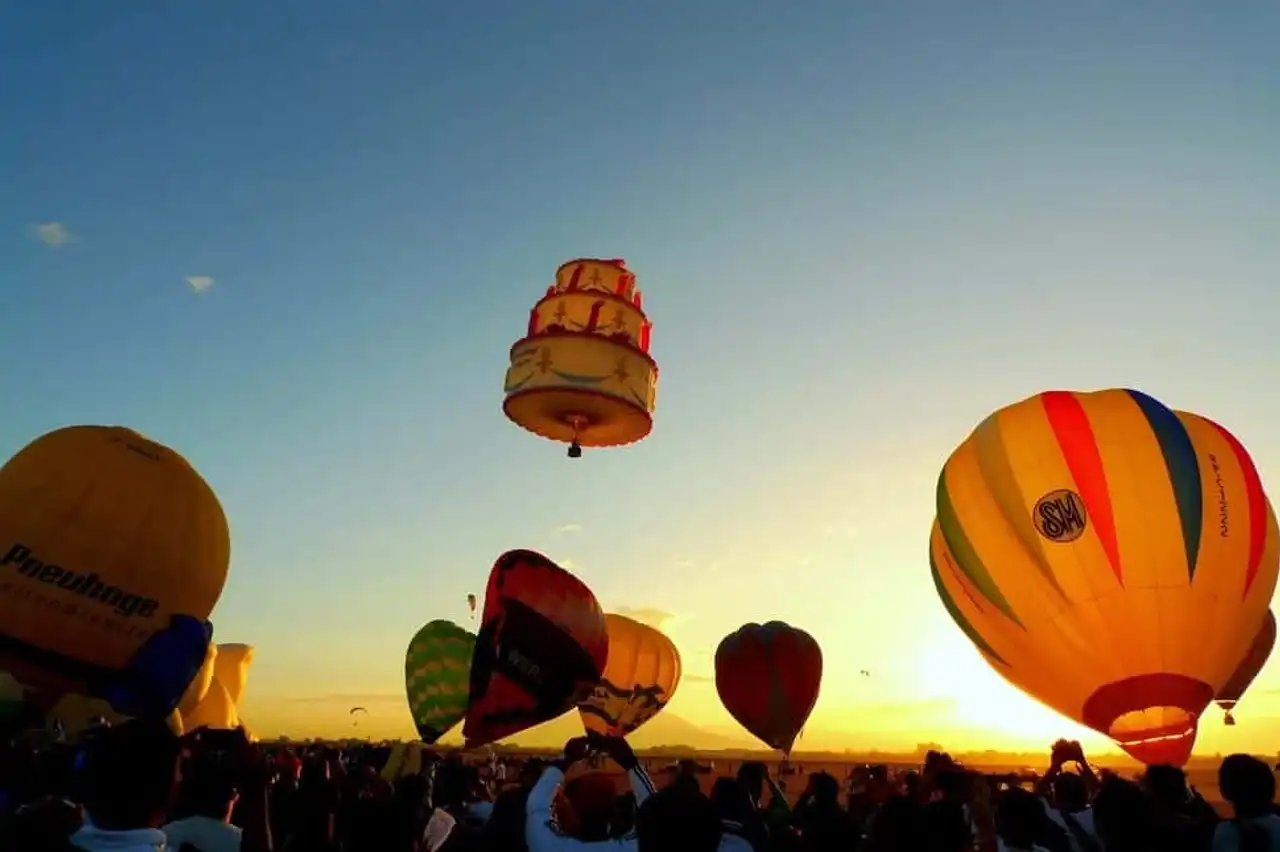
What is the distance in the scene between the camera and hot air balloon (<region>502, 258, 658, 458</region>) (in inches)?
662

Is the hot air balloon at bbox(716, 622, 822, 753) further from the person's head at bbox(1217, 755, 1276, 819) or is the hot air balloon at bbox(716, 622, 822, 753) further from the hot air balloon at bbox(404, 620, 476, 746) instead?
the person's head at bbox(1217, 755, 1276, 819)

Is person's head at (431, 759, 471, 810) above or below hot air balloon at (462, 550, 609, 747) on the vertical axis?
below

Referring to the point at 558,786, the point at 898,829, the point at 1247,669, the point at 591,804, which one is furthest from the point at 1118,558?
the point at 898,829

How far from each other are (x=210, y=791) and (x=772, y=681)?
71.8 ft

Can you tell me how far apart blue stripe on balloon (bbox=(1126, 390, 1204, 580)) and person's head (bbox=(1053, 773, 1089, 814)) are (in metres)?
8.71

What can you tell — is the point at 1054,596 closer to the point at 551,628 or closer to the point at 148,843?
the point at 551,628

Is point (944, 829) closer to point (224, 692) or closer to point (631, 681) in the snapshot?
point (224, 692)

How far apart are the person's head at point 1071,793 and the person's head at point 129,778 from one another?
205 inches

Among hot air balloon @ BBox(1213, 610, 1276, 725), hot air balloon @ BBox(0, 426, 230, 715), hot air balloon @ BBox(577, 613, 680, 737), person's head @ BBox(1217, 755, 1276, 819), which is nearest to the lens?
person's head @ BBox(1217, 755, 1276, 819)

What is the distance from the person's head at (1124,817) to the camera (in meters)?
4.43

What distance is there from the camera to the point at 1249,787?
201 inches

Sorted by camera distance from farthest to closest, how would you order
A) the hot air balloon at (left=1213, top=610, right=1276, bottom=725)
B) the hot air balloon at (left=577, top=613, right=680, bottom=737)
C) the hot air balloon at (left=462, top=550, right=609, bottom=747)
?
the hot air balloon at (left=577, top=613, right=680, bottom=737) → the hot air balloon at (left=1213, top=610, right=1276, bottom=725) → the hot air balloon at (left=462, top=550, right=609, bottom=747)

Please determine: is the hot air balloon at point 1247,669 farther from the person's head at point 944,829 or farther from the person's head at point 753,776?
the person's head at point 944,829

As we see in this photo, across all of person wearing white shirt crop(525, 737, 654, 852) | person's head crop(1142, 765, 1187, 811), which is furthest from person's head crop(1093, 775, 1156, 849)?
person wearing white shirt crop(525, 737, 654, 852)
